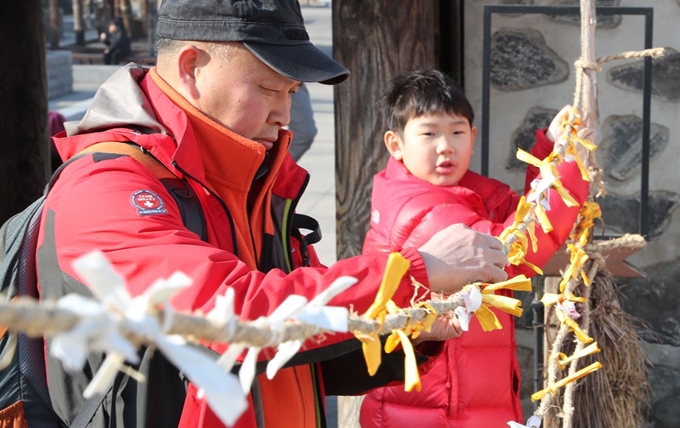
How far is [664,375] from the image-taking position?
3342mm

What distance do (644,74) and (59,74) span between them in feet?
39.8

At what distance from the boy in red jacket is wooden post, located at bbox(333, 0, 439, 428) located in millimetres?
228

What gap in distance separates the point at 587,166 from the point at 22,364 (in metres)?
1.37

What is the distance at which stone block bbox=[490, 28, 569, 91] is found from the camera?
10.5 ft

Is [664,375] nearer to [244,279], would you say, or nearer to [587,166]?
[587,166]

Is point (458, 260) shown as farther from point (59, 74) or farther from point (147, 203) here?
point (59, 74)

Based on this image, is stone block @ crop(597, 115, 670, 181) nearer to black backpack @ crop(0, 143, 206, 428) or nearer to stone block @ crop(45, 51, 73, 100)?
black backpack @ crop(0, 143, 206, 428)

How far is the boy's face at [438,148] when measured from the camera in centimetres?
247

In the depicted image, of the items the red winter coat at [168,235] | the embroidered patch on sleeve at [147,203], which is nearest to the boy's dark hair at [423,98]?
the red winter coat at [168,235]

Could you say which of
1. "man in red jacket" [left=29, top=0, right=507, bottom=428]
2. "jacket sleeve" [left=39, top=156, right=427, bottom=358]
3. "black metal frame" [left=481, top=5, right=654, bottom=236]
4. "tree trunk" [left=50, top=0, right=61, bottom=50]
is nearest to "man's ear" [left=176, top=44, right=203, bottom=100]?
"man in red jacket" [left=29, top=0, right=507, bottom=428]

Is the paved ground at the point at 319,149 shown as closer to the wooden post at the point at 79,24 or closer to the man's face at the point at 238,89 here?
the man's face at the point at 238,89

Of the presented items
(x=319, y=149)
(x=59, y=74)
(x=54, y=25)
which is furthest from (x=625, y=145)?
(x=54, y=25)

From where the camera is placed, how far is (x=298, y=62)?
156 centimetres

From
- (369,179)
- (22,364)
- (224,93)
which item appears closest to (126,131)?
(224,93)
